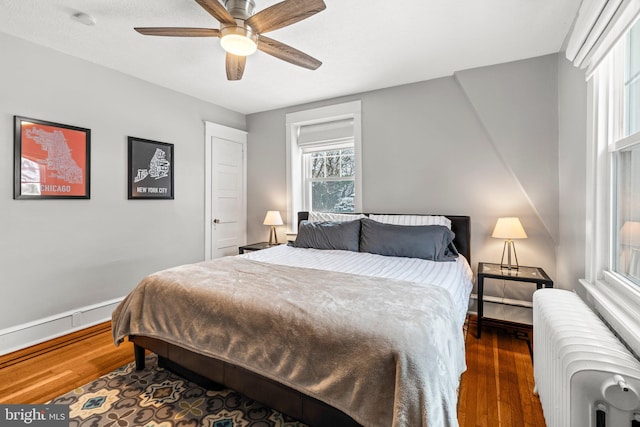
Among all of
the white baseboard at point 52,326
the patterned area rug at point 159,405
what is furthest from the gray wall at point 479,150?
the white baseboard at point 52,326

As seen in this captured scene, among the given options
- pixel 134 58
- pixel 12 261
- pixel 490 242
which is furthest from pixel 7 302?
pixel 490 242

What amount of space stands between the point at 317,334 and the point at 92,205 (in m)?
2.79

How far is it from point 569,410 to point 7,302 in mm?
3680

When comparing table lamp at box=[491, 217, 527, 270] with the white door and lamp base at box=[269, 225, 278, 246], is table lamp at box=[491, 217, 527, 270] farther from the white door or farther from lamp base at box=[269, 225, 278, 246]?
the white door

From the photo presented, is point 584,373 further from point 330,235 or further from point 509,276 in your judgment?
point 330,235

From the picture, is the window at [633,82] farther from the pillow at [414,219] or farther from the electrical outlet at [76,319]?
the electrical outlet at [76,319]

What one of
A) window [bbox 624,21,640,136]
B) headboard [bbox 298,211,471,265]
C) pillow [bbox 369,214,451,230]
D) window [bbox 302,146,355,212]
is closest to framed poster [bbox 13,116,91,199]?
window [bbox 302,146,355,212]

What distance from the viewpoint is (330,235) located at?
3117 millimetres

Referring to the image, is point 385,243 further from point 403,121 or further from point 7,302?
point 7,302

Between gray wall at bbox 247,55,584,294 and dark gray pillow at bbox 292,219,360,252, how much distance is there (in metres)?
0.65

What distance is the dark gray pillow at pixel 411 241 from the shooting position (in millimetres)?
2629

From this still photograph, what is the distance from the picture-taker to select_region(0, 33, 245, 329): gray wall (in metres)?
2.40

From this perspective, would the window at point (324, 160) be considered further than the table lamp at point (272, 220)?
No

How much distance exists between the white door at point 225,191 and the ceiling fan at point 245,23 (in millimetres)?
2164
